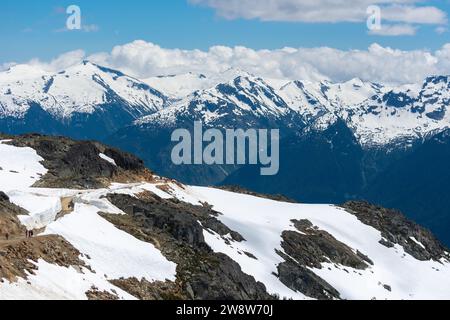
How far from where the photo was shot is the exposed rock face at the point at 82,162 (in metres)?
125

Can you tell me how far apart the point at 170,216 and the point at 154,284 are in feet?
104

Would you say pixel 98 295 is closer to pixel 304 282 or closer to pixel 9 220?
pixel 9 220

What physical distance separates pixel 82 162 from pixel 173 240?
4480 centimetres

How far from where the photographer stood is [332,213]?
515 ft

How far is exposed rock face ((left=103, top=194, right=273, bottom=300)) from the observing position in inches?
3103

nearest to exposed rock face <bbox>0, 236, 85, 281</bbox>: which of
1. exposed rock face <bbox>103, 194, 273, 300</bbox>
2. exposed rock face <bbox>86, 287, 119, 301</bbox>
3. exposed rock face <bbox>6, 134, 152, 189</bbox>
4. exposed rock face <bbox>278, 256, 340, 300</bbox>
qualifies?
Result: exposed rock face <bbox>86, 287, 119, 301</bbox>

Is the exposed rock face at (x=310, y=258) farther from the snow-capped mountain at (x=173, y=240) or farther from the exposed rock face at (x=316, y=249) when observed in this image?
the snow-capped mountain at (x=173, y=240)

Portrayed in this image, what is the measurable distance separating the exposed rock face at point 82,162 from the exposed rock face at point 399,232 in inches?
1974

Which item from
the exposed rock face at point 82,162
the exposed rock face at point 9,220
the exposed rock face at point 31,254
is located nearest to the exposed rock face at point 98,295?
the exposed rock face at point 31,254

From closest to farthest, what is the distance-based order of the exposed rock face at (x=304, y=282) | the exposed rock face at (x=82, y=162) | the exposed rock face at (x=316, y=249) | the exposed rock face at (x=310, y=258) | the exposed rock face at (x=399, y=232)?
the exposed rock face at (x=304, y=282), the exposed rock face at (x=310, y=258), the exposed rock face at (x=316, y=249), the exposed rock face at (x=82, y=162), the exposed rock face at (x=399, y=232)

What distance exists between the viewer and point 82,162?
134 metres

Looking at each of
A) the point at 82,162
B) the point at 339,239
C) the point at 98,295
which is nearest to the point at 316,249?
the point at 339,239

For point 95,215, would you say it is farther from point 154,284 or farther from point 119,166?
point 119,166
